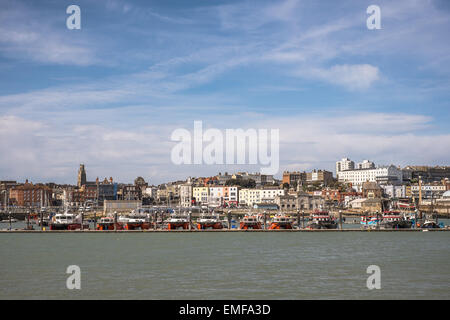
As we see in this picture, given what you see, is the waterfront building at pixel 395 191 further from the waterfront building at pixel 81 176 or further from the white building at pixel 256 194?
the waterfront building at pixel 81 176

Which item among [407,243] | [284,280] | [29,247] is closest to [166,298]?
[284,280]

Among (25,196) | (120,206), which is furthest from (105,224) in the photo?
(25,196)

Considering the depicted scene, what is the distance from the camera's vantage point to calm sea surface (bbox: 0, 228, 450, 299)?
23.6 metres

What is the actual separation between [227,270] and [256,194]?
5500 inches

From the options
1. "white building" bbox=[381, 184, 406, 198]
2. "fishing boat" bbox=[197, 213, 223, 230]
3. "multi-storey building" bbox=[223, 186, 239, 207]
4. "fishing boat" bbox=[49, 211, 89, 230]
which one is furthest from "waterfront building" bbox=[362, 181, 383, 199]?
"fishing boat" bbox=[49, 211, 89, 230]

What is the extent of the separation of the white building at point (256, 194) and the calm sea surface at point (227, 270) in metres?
120

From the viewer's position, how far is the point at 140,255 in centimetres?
3769

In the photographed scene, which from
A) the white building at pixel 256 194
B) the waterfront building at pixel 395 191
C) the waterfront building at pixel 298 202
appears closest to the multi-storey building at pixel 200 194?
the white building at pixel 256 194

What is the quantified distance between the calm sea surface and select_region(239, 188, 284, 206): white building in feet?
395

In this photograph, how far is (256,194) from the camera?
16938 centimetres
